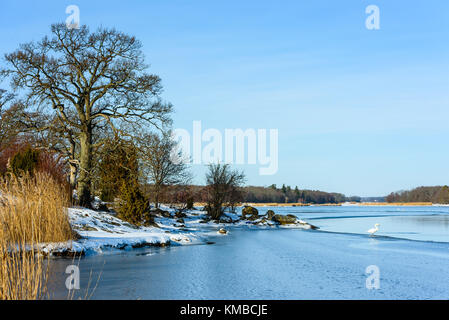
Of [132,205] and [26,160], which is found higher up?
[26,160]

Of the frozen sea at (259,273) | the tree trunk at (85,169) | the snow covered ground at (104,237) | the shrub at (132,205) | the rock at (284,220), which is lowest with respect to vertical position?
the rock at (284,220)

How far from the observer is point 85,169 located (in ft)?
72.6

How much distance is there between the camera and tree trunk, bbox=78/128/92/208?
2197cm

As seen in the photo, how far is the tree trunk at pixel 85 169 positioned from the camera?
72.1 ft

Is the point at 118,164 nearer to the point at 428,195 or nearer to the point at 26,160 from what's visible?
the point at 26,160

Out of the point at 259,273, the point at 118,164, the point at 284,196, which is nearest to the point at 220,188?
the point at 118,164

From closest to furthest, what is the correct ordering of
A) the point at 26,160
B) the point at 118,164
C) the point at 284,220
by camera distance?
the point at 26,160
the point at 118,164
the point at 284,220

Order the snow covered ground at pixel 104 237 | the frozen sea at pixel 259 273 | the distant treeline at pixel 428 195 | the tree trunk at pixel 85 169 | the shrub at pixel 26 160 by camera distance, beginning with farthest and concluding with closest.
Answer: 1. the distant treeline at pixel 428 195
2. the tree trunk at pixel 85 169
3. the shrub at pixel 26 160
4. the snow covered ground at pixel 104 237
5. the frozen sea at pixel 259 273

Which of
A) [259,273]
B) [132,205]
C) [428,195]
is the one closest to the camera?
[259,273]

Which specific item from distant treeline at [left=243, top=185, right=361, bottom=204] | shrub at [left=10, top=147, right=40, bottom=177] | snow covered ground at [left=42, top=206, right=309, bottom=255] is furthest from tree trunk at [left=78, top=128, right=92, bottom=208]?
distant treeline at [left=243, top=185, right=361, bottom=204]

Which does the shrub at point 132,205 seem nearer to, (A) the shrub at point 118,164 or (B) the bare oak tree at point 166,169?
(A) the shrub at point 118,164

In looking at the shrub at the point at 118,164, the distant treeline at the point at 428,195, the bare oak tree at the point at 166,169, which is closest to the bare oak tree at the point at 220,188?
the bare oak tree at the point at 166,169
